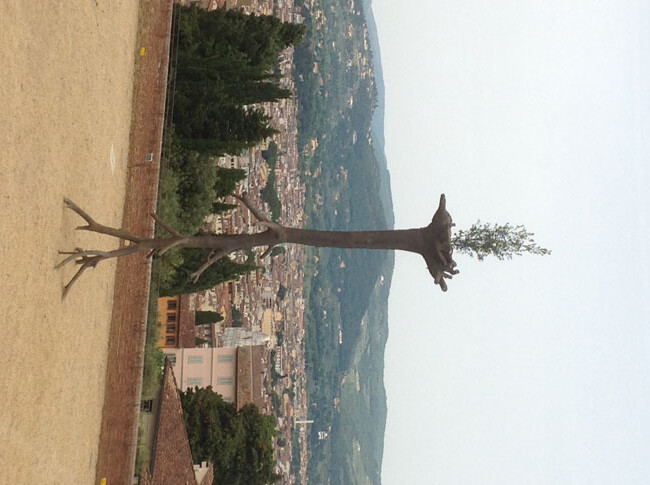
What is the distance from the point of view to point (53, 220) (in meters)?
11.5

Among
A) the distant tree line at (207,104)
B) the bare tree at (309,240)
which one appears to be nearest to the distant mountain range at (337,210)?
the distant tree line at (207,104)

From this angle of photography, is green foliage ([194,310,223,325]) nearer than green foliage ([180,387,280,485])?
No

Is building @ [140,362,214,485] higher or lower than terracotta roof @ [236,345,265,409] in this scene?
lower

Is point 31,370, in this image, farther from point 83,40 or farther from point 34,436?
point 83,40

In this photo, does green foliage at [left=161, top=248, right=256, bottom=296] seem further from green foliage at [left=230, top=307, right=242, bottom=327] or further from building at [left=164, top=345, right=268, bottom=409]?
green foliage at [left=230, top=307, right=242, bottom=327]

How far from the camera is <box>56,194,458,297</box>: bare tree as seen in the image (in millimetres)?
10781

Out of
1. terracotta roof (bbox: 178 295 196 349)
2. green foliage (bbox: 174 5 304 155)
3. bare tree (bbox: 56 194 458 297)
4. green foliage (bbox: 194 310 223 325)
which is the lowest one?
bare tree (bbox: 56 194 458 297)

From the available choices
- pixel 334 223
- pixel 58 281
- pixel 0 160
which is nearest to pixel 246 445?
pixel 58 281

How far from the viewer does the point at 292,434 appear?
109 meters

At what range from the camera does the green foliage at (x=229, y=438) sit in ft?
93.4

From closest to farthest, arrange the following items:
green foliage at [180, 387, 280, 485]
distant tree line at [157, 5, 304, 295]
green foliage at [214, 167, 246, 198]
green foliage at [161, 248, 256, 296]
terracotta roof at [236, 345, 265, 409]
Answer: distant tree line at [157, 5, 304, 295]
green foliage at [161, 248, 256, 296]
green foliage at [180, 387, 280, 485]
green foliage at [214, 167, 246, 198]
terracotta roof at [236, 345, 265, 409]

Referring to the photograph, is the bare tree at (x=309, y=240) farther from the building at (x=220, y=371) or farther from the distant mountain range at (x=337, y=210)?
the distant mountain range at (x=337, y=210)

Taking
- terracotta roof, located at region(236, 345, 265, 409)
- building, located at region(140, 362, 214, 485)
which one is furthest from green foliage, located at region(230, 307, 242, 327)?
building, located at region(140, 362, 214, 485)

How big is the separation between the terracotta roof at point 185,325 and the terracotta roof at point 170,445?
44.2ft
